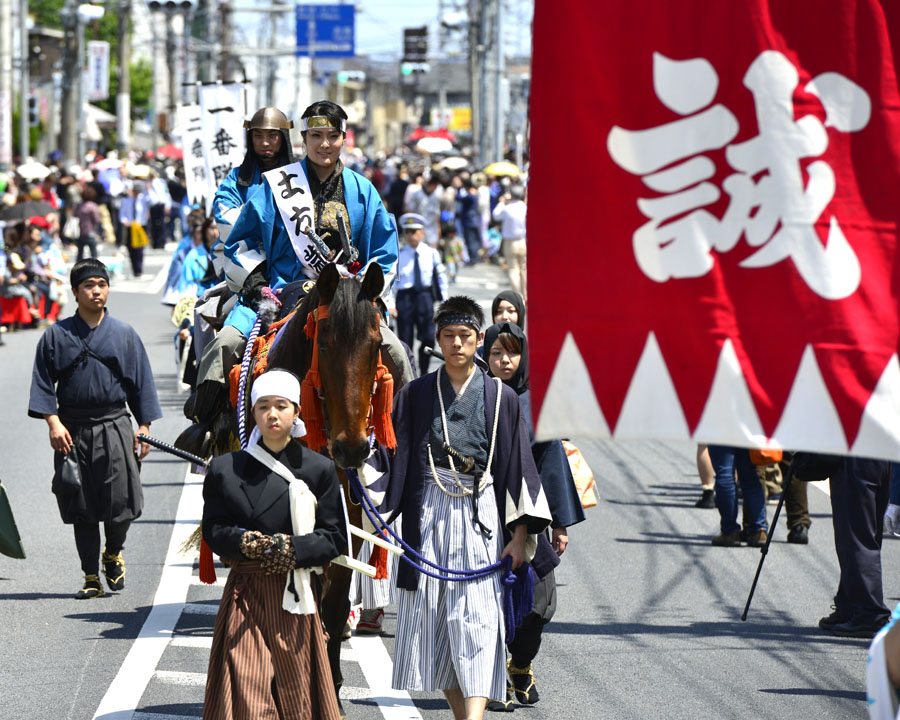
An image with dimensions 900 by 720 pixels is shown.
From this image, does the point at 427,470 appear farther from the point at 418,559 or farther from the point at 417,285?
the point at 417,285

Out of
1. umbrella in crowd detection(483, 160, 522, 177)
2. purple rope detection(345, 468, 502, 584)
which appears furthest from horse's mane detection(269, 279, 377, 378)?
umbrella in crowd detection(483, 160, 522, 177)

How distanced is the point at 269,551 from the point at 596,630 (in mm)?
3475

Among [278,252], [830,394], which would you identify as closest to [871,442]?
[830,394]

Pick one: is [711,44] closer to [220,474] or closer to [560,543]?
[220,474]

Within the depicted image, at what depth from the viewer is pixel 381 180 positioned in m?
48.0

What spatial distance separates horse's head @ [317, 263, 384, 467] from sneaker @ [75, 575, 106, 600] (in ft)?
11.1

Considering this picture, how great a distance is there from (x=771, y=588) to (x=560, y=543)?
3.03 metres

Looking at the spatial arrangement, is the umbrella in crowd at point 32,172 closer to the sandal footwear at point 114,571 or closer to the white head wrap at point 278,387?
the sandal footwear at point 114,571

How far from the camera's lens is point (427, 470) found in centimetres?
710

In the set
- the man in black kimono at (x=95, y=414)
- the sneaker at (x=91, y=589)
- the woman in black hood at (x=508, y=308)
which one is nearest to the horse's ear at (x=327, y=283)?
the woman in black hood at (x=508, y=308)

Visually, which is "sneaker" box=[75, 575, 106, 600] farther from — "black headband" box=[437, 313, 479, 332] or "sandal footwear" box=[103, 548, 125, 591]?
"black headband" box=[437, 313, 479, 332]

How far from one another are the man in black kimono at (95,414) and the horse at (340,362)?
2671 mm

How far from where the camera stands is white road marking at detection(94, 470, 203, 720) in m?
7.53

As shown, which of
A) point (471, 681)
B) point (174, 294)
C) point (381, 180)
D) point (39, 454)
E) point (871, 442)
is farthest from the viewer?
point (381, 180)
